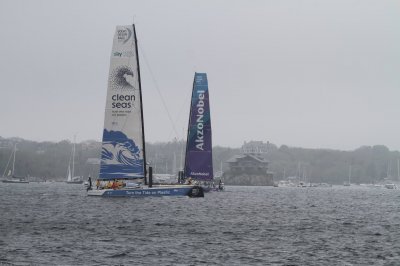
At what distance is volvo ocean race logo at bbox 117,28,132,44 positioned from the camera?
60.7 meters

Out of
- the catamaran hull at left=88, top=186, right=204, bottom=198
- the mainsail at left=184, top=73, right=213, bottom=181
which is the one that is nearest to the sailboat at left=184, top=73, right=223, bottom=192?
the mainsail at left=184, top=73, right=213, bottom=181

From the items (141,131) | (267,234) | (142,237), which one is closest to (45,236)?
(142,237)

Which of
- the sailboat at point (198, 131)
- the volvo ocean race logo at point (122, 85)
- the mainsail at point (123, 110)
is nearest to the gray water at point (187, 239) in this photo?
the mainsail at point (123, 110)

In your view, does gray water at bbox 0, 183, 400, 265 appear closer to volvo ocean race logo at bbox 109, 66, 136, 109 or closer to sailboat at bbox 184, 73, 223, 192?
volvo ocean race logo at bbox 109, 66, 136, 109

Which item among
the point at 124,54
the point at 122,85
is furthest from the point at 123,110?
the point at 124,54

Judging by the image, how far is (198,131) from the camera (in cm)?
7931

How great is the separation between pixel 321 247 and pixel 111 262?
10987mm

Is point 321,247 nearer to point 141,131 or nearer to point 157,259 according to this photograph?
point 157,259

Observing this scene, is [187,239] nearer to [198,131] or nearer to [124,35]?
[124,35]

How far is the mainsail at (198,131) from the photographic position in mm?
79062

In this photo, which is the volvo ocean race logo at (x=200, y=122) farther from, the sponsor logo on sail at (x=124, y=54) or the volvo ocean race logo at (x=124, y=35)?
the volvo ocean race logo at (x=124, y=35)

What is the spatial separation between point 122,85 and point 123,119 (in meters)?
2.88

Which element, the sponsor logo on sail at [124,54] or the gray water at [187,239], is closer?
the gray water at [187,239]

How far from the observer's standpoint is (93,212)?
166 ft
